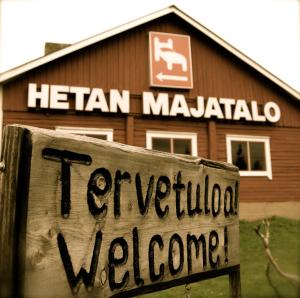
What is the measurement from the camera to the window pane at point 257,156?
1314 centimetres

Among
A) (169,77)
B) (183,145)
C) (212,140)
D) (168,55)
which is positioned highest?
(168,55)

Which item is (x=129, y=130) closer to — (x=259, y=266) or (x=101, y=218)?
(x=259, y=266)

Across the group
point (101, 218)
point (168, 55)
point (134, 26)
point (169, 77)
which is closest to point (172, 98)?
point (169, 77)

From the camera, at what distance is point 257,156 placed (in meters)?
13.3

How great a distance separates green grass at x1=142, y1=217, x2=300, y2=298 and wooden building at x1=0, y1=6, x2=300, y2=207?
2.07m

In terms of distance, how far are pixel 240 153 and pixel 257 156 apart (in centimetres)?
68

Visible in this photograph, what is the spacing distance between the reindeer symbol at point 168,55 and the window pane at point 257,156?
3605 mm

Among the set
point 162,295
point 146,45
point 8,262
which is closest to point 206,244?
point 8,262

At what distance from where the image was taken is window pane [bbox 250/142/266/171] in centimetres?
1314

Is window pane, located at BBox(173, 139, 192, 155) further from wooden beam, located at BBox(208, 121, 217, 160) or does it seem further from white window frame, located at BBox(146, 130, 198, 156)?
wooden beam, located at BBox(208, 121, 217, 160)

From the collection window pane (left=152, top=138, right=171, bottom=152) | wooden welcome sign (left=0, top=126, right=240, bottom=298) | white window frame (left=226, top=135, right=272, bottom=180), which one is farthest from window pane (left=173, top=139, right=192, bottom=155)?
wooden welcome sign (left=0, top=126, right=240, bottom=298)

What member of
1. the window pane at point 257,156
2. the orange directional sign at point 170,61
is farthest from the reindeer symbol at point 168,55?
the window pane at point 257,156

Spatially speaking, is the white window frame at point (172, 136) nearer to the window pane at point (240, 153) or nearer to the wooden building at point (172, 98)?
the wooden building at point (172, 98)

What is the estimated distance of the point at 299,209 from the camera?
13.0 m
